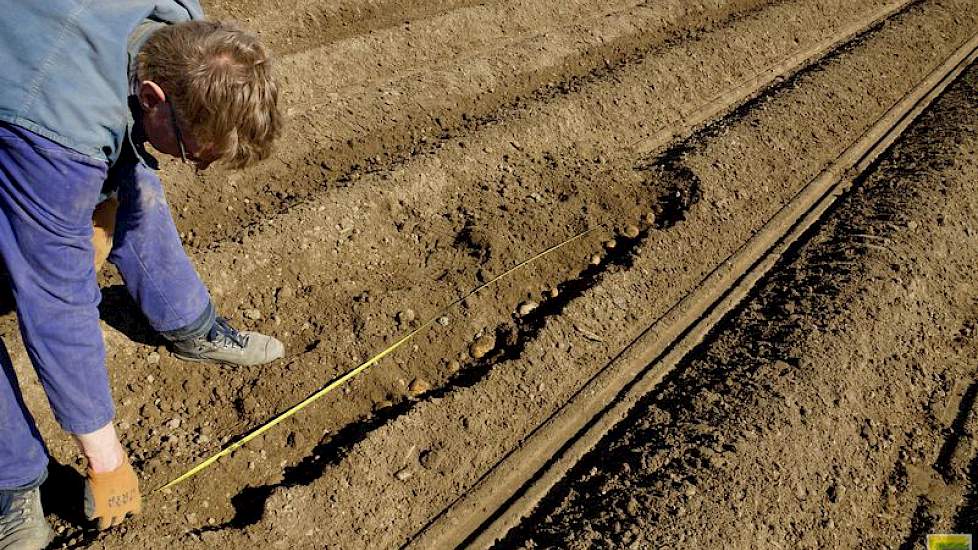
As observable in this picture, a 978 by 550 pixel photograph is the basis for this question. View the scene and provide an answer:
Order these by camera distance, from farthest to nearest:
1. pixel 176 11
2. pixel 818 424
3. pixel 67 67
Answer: pixel 818 424, pixel 176 11, pixel 67 67

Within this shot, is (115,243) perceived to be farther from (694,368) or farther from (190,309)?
(694,368)

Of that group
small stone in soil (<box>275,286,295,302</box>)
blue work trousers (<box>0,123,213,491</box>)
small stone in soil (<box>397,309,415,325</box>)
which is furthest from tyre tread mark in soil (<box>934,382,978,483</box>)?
blue work trousers (<box>0,123,213,491</box>)

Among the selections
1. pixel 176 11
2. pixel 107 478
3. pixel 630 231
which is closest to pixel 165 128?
pixel 176 11

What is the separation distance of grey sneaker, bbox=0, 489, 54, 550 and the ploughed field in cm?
15

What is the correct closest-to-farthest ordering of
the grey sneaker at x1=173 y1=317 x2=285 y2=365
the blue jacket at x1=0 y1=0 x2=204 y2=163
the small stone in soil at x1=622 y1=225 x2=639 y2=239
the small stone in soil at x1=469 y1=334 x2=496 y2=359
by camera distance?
the blue jacket at x1=0 y1=0 x2=204 y2=163
the grey sneaker at x1=173 y1=317 x2=285 y2=365
the small stone in soil at x1=469 y1=334 x2=496 y2=359
the small stone in soil at x1=622 y1=225 x2=639 y2=239

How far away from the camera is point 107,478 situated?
221 centimetres

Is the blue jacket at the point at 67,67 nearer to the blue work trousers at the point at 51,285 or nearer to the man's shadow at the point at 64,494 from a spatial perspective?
the blue work trousers at the point at 51,285

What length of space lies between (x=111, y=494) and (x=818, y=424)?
2.56 m

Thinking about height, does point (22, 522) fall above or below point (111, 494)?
below

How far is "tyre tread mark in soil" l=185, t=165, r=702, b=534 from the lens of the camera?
2.86 m

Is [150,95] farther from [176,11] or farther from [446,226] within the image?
[446,226]

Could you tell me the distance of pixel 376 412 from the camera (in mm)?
3199

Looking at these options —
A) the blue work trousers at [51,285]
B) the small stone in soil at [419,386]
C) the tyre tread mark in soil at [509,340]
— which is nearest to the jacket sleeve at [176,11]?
the blue work trousers at [51,285]

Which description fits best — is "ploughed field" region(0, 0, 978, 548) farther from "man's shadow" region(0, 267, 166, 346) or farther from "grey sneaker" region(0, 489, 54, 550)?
"grey sneaker" region(0, 489, 54, 550)
